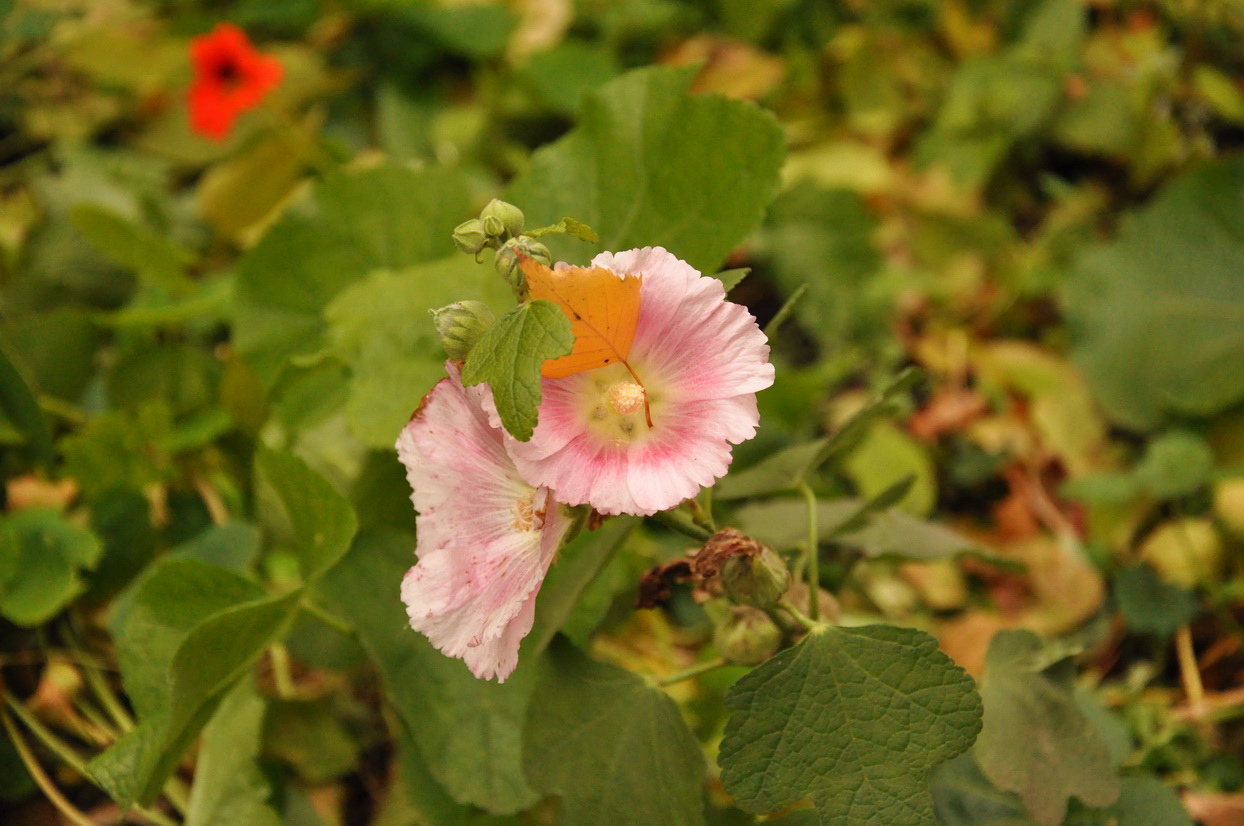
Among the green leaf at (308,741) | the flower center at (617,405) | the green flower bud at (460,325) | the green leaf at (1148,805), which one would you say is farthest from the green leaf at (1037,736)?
the green leaf at (308,741)

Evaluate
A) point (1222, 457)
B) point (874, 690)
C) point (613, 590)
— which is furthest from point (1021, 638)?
point (1222, 457)

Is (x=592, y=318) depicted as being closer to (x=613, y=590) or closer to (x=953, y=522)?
(x=613, y=590)

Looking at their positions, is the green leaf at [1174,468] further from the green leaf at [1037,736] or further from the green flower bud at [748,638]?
the green flower bud at [748,638]

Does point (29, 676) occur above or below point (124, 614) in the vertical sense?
below

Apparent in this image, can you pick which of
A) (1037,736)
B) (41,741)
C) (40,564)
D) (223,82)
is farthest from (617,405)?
(223,82)

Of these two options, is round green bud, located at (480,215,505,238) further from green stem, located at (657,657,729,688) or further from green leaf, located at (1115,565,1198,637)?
green leaf, located at (1115,565,1198,637)

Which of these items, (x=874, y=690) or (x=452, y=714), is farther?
(x=452, y=714)

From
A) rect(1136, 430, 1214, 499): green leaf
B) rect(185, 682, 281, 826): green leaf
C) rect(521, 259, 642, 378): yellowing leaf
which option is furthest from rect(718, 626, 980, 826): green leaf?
rect(1136, 430, 1214, 499): green leaf

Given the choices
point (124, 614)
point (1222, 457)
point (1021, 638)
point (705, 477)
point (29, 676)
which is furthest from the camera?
point (1222, 457)
